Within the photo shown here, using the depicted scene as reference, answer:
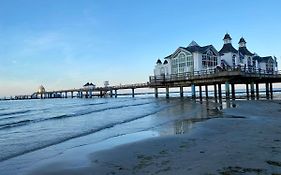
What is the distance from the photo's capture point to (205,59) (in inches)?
2010

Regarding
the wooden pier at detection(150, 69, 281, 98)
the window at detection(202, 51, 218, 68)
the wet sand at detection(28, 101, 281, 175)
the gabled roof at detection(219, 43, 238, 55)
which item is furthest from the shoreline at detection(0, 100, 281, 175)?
the gabled roof at detection(219, 43, 238, 55)

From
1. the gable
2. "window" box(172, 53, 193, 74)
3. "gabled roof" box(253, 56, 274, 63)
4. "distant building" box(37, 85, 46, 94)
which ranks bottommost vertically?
"distant building" box(37, 85, 46, 94)

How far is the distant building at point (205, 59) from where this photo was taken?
5012cm

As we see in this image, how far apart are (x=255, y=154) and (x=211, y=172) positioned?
6.61 ft

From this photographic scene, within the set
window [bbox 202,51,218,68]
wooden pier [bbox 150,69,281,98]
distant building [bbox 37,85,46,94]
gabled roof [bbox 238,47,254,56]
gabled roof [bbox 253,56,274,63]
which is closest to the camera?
wooden pier [bbox 150,69,281,98]

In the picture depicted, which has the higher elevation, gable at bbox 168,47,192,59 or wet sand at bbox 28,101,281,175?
gable at bbox 168,47,192,59

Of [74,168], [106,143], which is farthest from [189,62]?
[74,168]

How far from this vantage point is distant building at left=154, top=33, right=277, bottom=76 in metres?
50.1

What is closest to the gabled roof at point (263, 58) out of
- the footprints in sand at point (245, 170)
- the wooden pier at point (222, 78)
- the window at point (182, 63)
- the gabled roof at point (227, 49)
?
the gabled roof at point (227, 49)

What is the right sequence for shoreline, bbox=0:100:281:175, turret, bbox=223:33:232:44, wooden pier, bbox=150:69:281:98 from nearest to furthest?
1. shoreline, bbox=0:100:281:175
2. wooden pier, bbox=150:69:281:98
3. turret, bbox=223:33:232:44

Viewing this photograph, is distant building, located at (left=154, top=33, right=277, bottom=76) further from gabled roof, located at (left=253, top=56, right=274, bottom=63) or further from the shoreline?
the shoreline

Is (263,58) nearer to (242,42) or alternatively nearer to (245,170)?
(242,42)

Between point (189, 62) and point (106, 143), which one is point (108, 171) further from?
point (189, 62)

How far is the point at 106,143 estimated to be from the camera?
11008 mm
